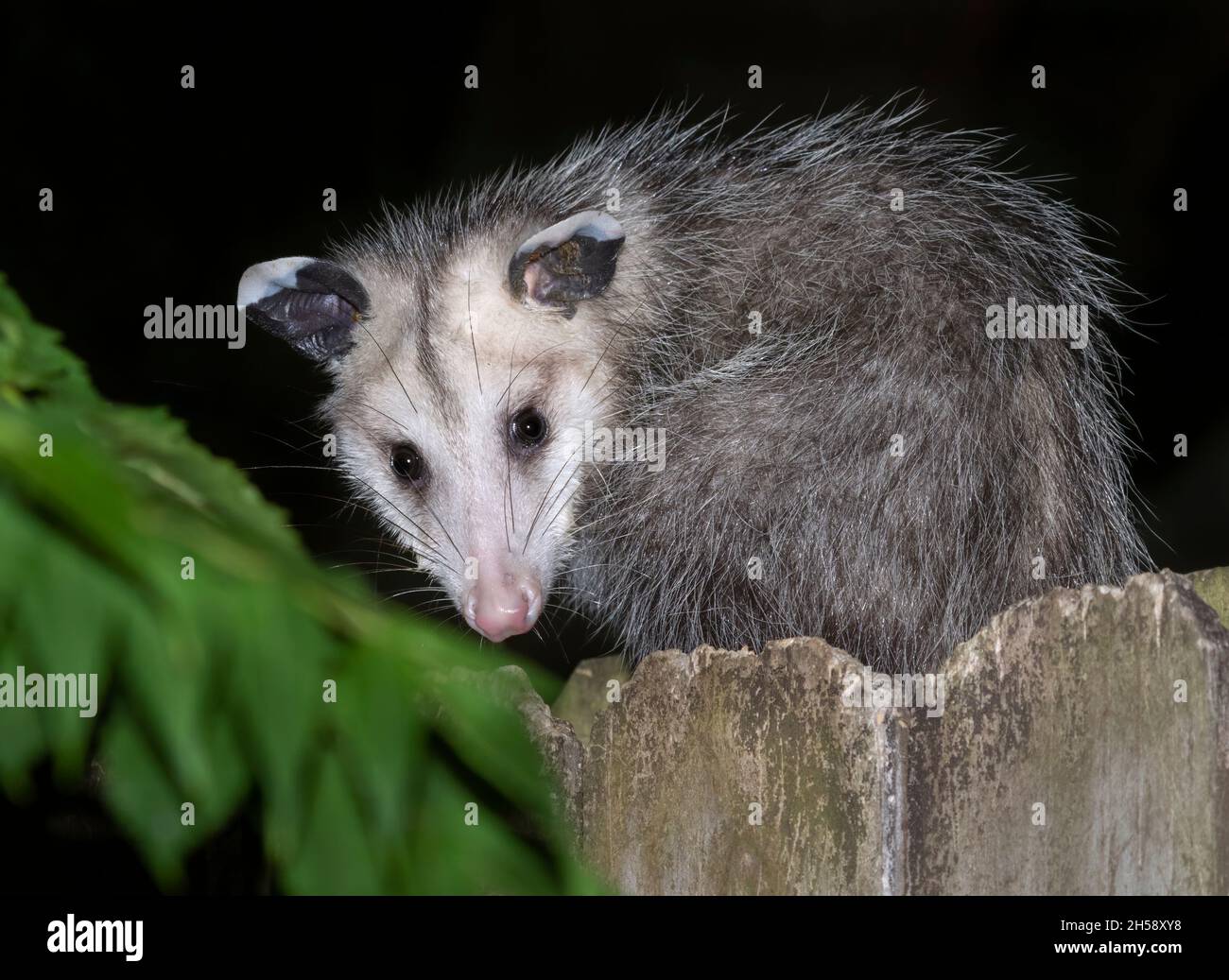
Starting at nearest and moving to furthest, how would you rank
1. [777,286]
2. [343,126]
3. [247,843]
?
[247,843] < [777,286] < [343,126]

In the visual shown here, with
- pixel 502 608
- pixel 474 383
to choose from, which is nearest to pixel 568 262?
pixel 474 383

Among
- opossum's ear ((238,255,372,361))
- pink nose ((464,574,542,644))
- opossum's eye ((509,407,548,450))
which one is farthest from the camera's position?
opossum's ear ((238,255,372,361))

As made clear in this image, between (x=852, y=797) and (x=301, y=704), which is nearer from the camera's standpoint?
(x=301, y=704)

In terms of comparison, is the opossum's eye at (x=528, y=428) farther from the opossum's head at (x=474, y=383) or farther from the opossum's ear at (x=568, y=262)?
the opossum's ear at (x=568, y=262)

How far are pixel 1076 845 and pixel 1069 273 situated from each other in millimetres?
1282

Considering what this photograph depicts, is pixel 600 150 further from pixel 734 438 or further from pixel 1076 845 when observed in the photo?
pixel 1076 845

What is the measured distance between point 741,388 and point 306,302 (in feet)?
3.05

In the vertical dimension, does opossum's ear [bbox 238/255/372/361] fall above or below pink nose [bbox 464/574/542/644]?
above

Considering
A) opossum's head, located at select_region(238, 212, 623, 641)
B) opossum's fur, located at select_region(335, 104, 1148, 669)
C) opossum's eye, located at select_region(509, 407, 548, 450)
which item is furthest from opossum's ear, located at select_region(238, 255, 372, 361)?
opossum's eye, located at select_region(509, 407, 548, 450)

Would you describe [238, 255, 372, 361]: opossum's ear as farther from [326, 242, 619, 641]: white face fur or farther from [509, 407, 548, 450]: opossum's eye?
[509, 407, 548, 450]: opossum's eye

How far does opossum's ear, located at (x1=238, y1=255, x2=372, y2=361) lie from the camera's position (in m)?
2.39

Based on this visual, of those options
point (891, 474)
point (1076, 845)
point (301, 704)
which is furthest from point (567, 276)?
point (301, 704)

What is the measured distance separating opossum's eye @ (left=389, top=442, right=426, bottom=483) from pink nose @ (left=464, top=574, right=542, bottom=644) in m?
0.40

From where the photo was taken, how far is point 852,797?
1485 mm
